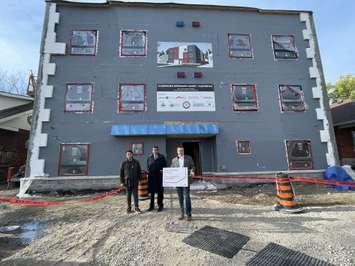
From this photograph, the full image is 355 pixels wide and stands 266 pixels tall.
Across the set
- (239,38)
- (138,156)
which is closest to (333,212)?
(138,156)

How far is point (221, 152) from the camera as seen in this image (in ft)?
40.0

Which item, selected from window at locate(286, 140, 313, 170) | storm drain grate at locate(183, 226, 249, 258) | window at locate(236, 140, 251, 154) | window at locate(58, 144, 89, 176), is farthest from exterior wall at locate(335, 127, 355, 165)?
window at locate(58, 144, 89, 176)

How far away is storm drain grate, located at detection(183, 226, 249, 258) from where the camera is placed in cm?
453

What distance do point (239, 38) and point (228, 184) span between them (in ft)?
27.2

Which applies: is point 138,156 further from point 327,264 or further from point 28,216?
point 327,264

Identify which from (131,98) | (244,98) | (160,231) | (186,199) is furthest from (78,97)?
(160,231)

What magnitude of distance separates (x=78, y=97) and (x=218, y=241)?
33.2 ft

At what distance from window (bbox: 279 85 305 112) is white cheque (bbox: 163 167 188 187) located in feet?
29.2

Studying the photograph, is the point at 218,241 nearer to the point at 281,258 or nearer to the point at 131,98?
the point at 281,258

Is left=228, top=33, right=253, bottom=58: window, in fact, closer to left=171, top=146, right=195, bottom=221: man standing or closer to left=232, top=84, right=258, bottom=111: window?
left=232, top=84, right=258, bottom=111: window

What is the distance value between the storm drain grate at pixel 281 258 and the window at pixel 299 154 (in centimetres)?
871

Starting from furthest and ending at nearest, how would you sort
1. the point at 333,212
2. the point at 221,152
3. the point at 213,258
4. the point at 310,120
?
the point at 310,120 → the point at 221,152 → the point at 333,212 → the point at 213,258

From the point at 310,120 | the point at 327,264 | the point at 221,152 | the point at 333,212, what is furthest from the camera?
the point at 310,120

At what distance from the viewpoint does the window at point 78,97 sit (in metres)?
12.0
